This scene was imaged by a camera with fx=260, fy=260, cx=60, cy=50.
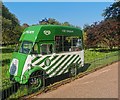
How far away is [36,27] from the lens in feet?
40.6

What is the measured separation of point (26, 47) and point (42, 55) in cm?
85

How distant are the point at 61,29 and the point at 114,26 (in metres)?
18.5

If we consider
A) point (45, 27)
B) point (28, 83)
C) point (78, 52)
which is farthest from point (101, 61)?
point (28, 83)

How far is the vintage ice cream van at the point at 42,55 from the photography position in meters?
11.6

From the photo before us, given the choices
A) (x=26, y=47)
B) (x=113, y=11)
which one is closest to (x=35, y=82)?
(x=26, y=47)

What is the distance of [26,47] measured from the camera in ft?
40.4

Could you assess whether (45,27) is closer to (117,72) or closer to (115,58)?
(117,72)

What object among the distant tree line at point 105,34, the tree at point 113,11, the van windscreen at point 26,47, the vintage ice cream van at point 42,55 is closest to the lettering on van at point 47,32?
the vintage ice cream van at point 42,55

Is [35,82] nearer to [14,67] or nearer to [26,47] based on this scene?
[14,67]

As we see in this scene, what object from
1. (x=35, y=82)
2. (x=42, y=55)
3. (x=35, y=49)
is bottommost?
(x=35, y=82)

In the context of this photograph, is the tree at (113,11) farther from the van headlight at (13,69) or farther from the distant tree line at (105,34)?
the van headlight at (13,69)

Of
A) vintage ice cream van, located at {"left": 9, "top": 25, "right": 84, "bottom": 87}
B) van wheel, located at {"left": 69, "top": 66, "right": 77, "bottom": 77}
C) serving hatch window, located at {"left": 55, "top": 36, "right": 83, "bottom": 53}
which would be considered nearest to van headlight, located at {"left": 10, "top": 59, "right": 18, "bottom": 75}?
vintage ice cream van, located at {"left": 9, "top": 25, "right": 84, "bottom": 87}

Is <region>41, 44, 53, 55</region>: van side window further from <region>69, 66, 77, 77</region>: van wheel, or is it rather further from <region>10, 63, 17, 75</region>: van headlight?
<region>69, 66, 77, 77</region>: van wheel

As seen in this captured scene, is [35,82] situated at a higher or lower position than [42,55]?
lower
